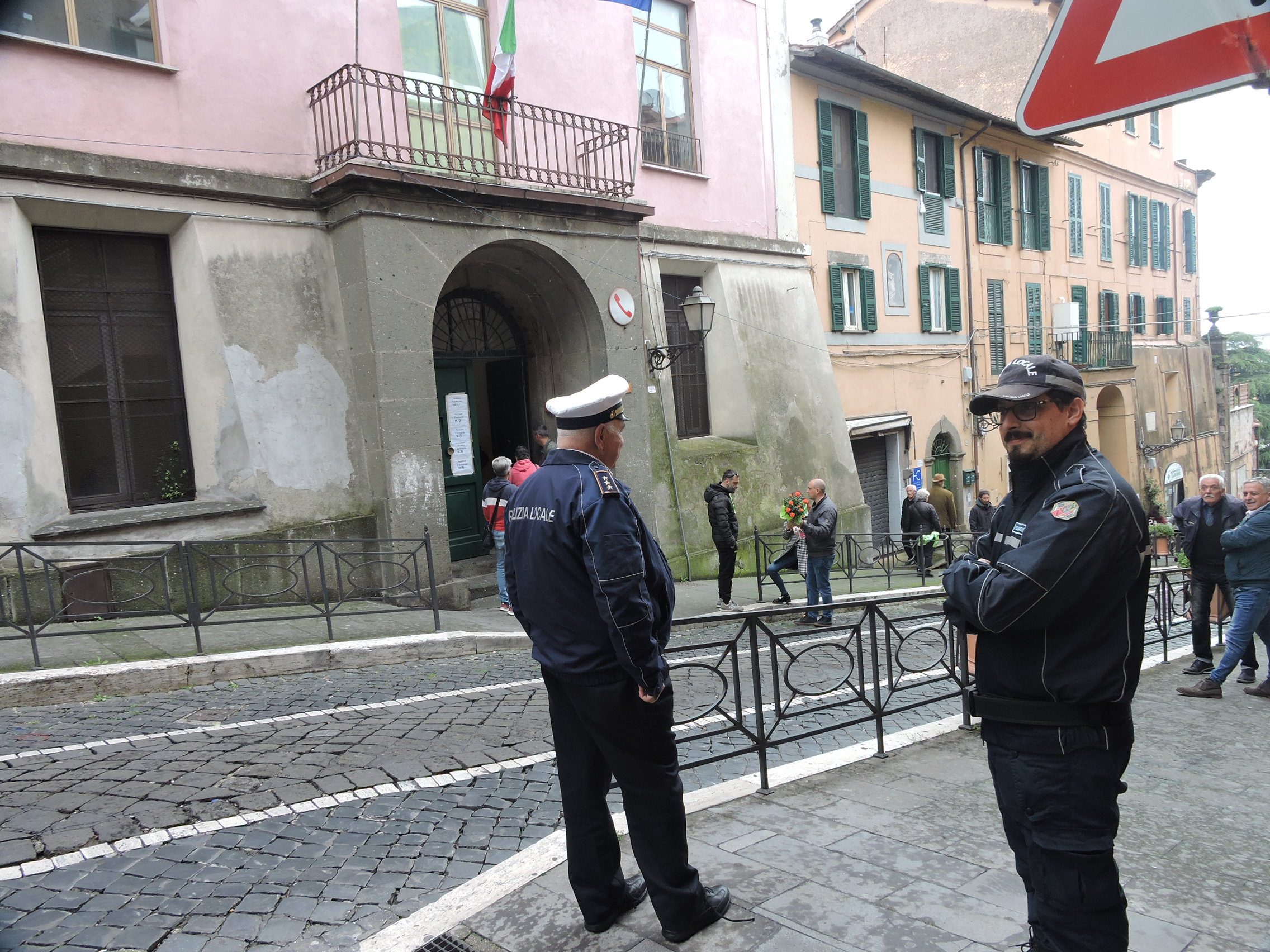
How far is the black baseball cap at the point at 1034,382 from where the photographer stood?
2.60 m

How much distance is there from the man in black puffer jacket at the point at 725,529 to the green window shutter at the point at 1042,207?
1698 centimetres

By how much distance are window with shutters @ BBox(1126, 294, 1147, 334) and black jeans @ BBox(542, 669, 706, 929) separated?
30.5 m

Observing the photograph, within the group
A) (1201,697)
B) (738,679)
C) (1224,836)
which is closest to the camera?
(1224,836)

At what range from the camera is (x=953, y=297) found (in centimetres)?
2088

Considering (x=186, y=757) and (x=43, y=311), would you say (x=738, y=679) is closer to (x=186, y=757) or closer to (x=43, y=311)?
(x=186, y=757)

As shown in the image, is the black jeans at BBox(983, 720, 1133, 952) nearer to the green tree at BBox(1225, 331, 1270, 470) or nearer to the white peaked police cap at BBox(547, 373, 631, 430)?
the white peaked police cap at BBox(547, 373, 631, 430)

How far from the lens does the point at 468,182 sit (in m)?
10.7

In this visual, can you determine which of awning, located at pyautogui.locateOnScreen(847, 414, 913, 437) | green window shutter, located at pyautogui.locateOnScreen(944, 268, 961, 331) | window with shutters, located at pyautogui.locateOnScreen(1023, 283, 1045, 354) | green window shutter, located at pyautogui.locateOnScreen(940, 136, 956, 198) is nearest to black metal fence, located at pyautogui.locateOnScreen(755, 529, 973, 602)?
awning, located at pyautogui.locateOnScreen(847, 414, 913, 437)

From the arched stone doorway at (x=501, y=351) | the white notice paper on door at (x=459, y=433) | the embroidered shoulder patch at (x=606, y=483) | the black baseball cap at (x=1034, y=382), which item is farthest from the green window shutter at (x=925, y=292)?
the embroidered shoulder patch at (x=606, y=483)

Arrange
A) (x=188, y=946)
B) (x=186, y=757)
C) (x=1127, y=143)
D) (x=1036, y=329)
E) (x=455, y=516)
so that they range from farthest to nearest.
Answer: (x=1127, y=143), (x=1036, y=329), (x=455, y=516), (x=186, y=757), (x=188, y=946)

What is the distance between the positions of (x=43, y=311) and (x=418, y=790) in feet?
23.2

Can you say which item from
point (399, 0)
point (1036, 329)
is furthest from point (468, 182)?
point (1036, 329)

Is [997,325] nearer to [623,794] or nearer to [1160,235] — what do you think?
[1160,235]

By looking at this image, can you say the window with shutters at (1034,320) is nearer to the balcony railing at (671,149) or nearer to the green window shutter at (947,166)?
the green window shutter at (947,166)
